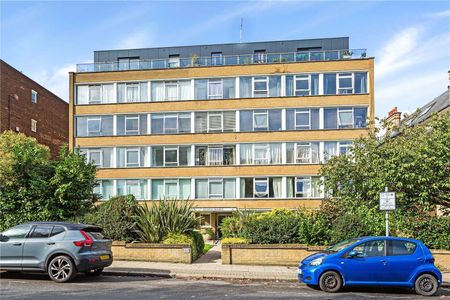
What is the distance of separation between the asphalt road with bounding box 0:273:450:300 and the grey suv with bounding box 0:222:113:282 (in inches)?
13.9

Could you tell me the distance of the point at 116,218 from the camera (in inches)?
641

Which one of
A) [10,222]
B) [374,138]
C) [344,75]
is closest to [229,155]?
[344,75]

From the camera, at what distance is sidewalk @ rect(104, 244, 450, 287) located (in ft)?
43.3

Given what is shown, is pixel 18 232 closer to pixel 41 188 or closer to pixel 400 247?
pixel 41 188

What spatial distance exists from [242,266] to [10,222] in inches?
342

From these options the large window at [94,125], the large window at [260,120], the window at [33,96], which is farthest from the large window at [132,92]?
the large window at [260,120]

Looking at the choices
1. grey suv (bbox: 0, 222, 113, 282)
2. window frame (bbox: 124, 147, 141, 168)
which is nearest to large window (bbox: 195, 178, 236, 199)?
window frame (bbox: 124, 147, 141, 168)

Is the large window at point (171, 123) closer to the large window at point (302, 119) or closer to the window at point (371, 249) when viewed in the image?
the large window at point (302, 119)

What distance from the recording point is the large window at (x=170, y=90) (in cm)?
3662

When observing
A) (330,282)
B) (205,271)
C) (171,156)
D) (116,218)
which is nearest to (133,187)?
(171,156)

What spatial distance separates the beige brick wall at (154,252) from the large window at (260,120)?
20.9 m

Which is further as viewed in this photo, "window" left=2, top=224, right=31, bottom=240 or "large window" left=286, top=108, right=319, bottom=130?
"large window" left=286, top=108, right=319, bottom=130

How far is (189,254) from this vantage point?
15352 millimetres

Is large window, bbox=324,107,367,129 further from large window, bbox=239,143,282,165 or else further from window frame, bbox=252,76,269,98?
window frame, bbox=252,76,269,98
